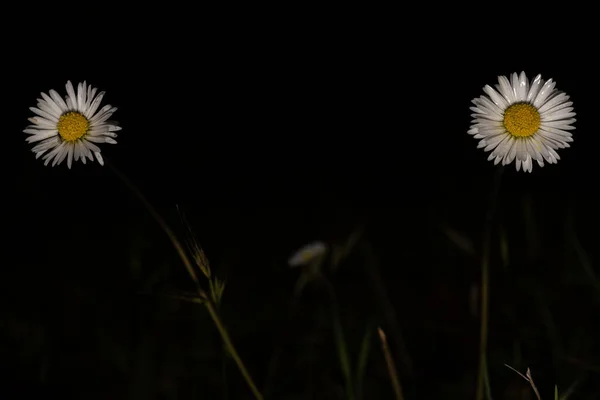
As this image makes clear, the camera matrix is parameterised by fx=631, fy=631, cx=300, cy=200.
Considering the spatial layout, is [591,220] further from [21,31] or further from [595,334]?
[21,31]

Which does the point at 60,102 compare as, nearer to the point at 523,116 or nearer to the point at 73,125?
the point at 73,125

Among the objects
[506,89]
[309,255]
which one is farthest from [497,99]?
[309,255]

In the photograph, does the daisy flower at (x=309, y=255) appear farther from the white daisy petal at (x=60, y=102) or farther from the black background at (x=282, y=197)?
the white daisy petal at (x=60, y=102)

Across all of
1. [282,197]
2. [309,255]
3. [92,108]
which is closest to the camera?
[92,108]

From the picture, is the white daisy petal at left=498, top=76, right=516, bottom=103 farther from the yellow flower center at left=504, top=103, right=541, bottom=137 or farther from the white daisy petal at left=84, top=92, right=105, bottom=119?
the white daisy petal at left=84, top=92, right=105, bottom=119

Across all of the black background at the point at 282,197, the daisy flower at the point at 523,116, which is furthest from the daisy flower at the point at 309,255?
Result: the daisy flower at the point at 523,116

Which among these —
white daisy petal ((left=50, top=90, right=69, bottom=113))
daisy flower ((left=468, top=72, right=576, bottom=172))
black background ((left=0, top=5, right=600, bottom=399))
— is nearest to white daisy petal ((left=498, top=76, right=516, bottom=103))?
daisy flower ((left=468, top=72, right=576, bottom=172))

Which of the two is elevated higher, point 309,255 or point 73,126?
point 73,126
